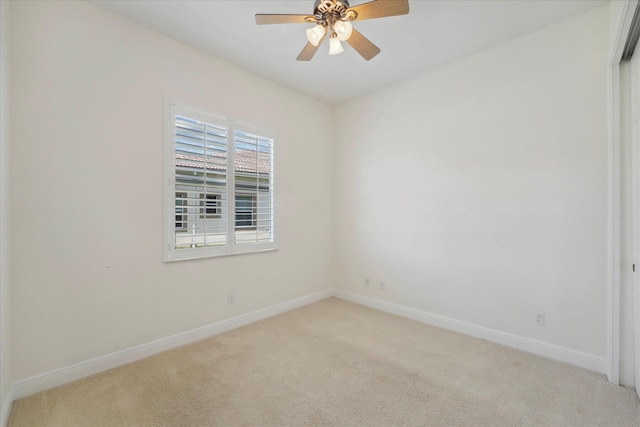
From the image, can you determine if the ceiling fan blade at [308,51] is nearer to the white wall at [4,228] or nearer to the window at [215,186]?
the window at [215,186]

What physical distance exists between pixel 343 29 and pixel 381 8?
10.4 inches

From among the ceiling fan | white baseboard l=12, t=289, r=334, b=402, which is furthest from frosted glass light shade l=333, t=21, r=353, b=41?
white baseboard l=12, t=289, r=334, b=402

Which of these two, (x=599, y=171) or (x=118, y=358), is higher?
(x=599, y=171)

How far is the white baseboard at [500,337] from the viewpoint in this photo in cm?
230

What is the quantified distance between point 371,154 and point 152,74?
2617 mm

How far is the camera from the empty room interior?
6.34ft

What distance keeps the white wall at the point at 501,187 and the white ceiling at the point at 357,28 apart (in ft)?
0.78

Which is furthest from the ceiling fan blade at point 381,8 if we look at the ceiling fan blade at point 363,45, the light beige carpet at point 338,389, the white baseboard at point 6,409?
the white baseboard at point 6,409

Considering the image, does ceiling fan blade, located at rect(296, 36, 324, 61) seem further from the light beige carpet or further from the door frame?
the light beige carpet

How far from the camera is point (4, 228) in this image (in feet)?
5.82

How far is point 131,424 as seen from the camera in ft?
5.60

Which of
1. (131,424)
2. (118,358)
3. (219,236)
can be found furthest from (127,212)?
(131,424)

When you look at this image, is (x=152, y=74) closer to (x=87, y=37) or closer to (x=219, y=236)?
(x=87, y=37)

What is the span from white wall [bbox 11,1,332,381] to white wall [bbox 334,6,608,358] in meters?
2.00
